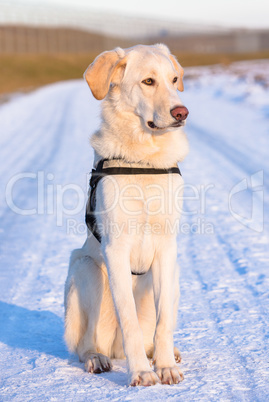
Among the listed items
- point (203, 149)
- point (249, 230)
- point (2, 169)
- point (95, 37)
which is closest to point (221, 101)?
point (203, 149)

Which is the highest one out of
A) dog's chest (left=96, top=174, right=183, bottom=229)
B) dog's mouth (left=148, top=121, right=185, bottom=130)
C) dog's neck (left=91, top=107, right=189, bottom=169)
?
dog's mouth (left=148, top=121, right=185, bottom=130)

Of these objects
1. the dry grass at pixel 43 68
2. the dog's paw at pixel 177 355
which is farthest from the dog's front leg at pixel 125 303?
the dry grass at pixel 43 68

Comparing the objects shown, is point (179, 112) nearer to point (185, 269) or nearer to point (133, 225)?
point (133, 225)

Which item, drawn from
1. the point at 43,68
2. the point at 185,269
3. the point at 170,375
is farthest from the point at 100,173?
the point at 43,68

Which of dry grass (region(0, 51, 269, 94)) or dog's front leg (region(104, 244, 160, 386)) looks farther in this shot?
dry grass (region(0, 51, 269, 94))

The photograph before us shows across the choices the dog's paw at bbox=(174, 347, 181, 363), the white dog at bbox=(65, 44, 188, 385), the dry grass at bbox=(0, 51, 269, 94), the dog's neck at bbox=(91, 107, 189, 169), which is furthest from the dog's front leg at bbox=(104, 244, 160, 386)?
the dry grass at bbox=(0, 51, 269, 94)

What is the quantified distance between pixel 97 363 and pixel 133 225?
83 cm

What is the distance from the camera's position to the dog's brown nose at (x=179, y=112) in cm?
336

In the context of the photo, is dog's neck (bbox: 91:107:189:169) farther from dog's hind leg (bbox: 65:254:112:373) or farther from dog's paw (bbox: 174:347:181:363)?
dog's paw (bbox: 174:347:181:363)

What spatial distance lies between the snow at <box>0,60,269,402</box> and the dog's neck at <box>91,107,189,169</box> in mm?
272

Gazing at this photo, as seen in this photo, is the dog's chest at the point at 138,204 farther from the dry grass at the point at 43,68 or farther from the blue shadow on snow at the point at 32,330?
the dry grass at the point at 43,68

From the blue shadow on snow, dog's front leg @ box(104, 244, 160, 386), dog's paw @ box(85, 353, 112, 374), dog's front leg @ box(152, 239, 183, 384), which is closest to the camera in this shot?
dog's front leg @ box(104, 244, 160, 386)

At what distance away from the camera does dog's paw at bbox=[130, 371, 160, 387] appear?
3.09 m

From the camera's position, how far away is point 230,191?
26.1ft
